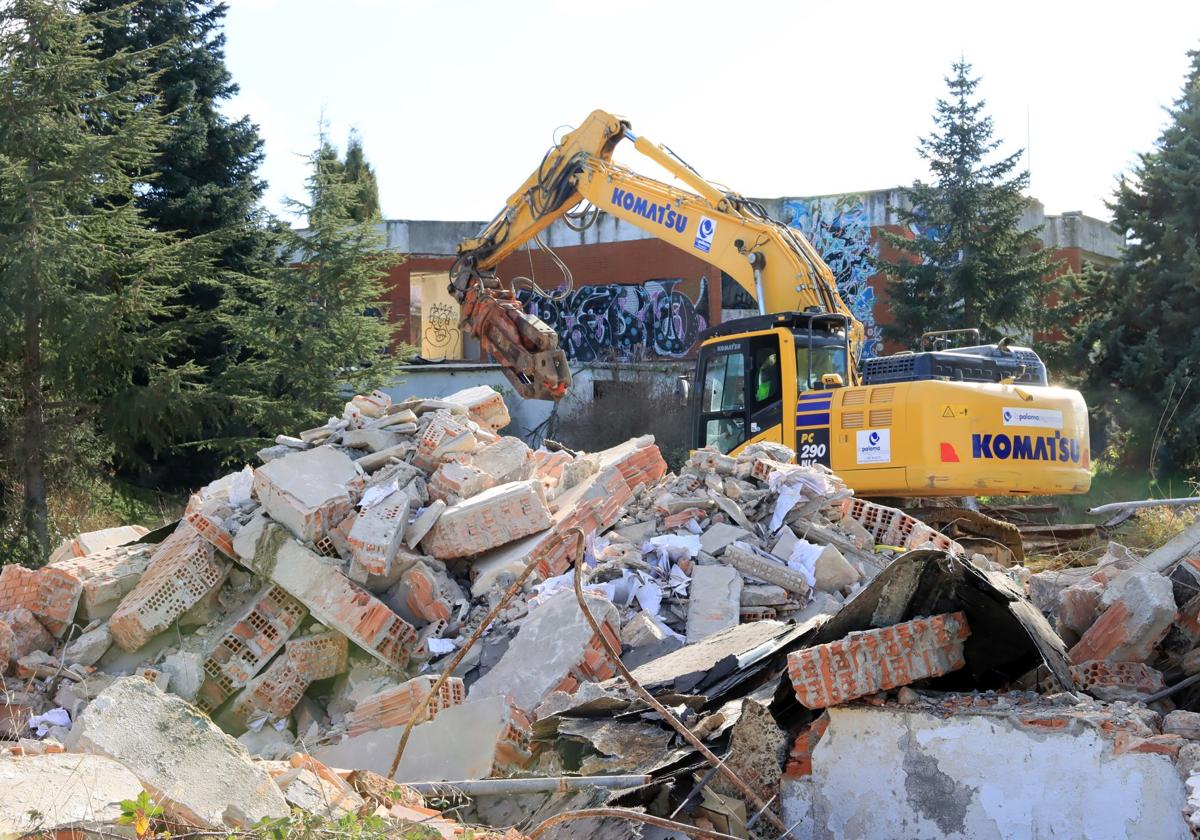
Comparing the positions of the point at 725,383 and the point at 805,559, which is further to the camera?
the point at 725,383

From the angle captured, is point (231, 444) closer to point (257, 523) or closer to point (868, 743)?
point (257, 523)

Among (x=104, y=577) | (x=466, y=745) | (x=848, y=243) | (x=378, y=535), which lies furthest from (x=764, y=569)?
(x=848, y=243)

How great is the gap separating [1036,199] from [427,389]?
12.0 m

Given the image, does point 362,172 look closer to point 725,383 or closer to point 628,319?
point 628,319

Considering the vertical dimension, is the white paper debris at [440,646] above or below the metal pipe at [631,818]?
below

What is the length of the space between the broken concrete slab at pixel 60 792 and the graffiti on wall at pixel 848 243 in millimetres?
19629

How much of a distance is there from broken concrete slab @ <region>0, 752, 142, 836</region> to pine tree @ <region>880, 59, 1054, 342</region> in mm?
17373

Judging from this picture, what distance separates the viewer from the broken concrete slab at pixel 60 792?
367cm

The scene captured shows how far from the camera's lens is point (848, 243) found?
22891mm

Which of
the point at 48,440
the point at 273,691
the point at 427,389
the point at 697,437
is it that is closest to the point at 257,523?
the point at 273,691

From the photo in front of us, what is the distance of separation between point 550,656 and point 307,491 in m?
2.50

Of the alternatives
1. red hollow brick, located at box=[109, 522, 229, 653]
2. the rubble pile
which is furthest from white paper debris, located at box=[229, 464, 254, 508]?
red hollow brick, located at box=[109, 522, 229, 653]

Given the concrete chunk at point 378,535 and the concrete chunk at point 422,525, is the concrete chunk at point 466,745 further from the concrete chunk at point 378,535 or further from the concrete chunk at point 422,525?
the concrete chunk at point 422,525

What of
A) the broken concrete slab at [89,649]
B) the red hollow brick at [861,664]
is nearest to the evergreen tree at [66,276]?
the broken concrete slab at [89,649]
